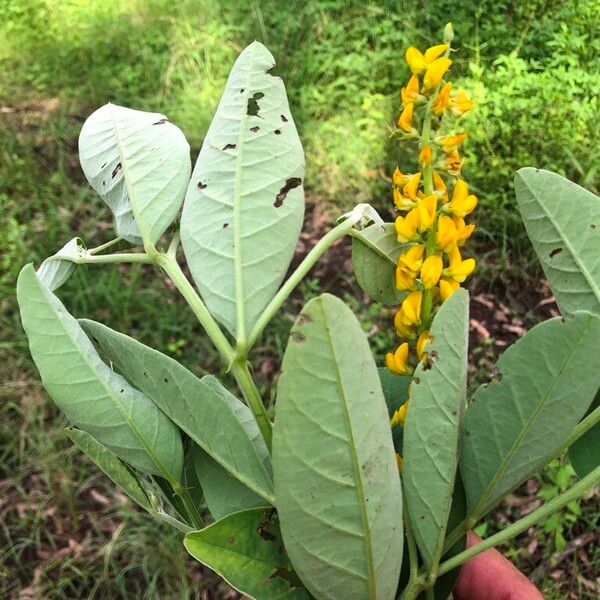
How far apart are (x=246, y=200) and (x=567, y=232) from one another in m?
0.24

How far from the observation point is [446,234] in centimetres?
46

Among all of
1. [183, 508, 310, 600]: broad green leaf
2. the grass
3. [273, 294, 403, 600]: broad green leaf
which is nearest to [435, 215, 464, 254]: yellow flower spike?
[273, 294, 403, 600]: broad green leaf

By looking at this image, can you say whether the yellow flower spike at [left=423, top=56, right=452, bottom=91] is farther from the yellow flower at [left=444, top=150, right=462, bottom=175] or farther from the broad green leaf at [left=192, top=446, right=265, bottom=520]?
the broad green leaf at [left=192, top=446, right=265, bottom=520]

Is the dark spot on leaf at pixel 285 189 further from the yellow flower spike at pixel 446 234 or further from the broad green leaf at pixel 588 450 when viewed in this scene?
the broad green leaf at pixel 588 450

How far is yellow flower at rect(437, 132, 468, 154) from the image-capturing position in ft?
1.55

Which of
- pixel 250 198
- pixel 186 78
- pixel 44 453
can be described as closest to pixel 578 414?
pixel 250 198

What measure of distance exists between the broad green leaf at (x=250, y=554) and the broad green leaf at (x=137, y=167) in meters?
0.23

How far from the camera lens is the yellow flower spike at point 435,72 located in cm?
46

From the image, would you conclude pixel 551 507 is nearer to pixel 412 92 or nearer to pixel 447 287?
pixel 447 287

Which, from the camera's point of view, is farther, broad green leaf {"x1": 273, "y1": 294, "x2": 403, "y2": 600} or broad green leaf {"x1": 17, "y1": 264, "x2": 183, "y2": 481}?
broad green leaf {"x1": 17, "y1": 264, "x2": 183, "y2": 481}

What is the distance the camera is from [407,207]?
47cm

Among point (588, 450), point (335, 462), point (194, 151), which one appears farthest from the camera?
point (194, 151)

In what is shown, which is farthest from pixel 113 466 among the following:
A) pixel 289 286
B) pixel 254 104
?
pixel 254 104

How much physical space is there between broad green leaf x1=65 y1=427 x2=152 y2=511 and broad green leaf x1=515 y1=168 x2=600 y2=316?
348mm
